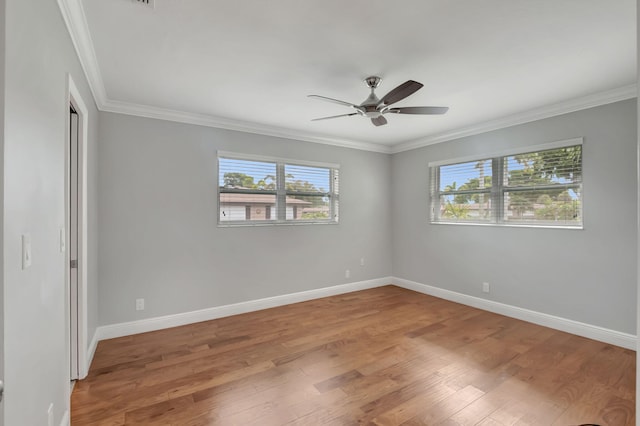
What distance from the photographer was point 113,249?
320cm

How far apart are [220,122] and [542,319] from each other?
179 inches

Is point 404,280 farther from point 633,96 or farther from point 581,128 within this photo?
point 633,96

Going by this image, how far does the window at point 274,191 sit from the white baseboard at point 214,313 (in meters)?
1.08

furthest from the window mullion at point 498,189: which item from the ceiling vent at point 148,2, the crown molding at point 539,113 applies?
the ceiling vent at point 148,2

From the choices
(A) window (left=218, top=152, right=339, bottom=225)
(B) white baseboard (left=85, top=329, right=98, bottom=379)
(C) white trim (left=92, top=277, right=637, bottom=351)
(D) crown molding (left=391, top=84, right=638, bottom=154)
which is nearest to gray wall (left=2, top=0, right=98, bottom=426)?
(B) white baseboard (left=85, top=329, right=98, bottom=379)

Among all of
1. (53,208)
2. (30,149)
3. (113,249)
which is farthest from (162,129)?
(30,149)

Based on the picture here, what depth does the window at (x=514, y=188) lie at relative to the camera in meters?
3.34

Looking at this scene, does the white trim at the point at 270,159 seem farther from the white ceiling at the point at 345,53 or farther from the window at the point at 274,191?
the white ceiling at the point at 345,53

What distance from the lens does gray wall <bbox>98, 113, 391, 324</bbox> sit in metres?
3.21

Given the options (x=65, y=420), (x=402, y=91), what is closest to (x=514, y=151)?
(x=402, y=91)

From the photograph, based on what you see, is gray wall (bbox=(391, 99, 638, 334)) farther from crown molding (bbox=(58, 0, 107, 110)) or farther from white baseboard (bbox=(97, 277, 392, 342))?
crown molding (bbox=(58, 0, 107, 110))

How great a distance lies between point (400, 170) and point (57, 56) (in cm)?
466

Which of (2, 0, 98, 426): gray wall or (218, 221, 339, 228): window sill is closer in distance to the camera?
(2, 0, 98, 426): gray wall

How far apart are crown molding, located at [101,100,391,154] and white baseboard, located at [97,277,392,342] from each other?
7.52 ft
